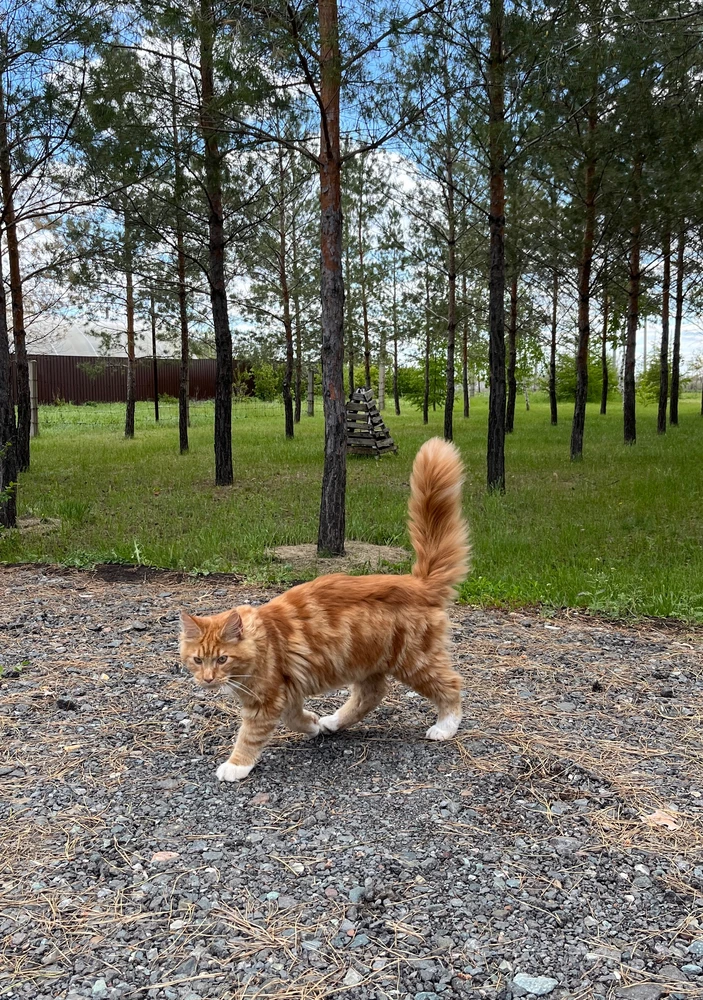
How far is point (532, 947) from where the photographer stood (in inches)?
87.0

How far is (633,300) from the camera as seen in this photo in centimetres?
1791

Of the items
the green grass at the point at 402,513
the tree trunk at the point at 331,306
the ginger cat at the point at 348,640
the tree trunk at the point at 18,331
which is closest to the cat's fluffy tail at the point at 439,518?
the ginger cat at the point at 348,640

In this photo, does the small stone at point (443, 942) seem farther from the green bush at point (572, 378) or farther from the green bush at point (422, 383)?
the green bush at point (572, 378)

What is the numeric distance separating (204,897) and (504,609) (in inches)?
151

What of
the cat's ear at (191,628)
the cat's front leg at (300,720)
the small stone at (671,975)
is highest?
the cat's ear at (191,628)

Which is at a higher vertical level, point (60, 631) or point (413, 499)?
point (413, 499)

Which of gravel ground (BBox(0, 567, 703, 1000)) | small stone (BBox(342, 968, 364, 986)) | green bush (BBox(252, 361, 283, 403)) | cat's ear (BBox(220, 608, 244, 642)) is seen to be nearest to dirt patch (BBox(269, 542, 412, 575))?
gravel ground (BBox(0, 567, 703, 1000))

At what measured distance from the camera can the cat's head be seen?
10.2ft

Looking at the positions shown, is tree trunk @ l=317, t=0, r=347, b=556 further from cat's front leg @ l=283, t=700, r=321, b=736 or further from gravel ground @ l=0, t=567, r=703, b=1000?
cat's front leg @ l=283, t=700, r=321, b=736

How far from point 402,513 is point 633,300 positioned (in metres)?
11.7

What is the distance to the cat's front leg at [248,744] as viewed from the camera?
3.23 m

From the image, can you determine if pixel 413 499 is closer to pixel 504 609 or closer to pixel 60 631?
pixel 504 609

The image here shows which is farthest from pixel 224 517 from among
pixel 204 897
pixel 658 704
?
pixel 204 897

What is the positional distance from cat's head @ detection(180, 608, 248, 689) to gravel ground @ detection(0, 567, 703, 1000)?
52 centimetres
